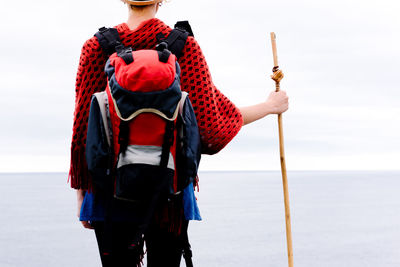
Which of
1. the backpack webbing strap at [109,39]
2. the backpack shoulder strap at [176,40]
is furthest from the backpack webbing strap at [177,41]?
the backpack webbing strap at [109,39]

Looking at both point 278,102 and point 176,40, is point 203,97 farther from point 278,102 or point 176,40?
point 278,102

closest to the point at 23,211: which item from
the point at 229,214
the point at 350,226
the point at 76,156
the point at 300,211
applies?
the point at 229,214

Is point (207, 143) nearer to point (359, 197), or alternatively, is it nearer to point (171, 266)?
point (171, 266)

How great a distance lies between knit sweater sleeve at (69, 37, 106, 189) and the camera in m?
2.23

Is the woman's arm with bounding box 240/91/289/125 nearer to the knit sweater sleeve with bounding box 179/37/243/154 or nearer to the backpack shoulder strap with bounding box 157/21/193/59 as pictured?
the knit sweater sleeve with bounding box 179/37/243/154

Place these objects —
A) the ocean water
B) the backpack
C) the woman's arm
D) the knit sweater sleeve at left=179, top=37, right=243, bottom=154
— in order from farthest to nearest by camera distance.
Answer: the ocean water < the woman's arm < the knit sweater sleeve at left=179, top=37, right=243, bottom=154 < the backpack

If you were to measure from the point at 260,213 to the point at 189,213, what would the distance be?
76.9 metres

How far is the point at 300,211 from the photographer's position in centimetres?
8212

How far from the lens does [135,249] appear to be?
7.17 feet

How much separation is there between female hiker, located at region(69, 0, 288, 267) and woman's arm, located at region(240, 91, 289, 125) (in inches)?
8.0

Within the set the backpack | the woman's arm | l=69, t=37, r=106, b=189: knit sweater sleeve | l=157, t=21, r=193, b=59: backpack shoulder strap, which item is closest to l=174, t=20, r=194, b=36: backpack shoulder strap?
l=157, t=21, r=193, b=59: backpack shoulder strap

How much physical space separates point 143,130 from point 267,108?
0.77 m

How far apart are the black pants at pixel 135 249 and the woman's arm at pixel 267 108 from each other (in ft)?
2.29

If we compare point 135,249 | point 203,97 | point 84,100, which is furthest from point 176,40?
point 135,249
